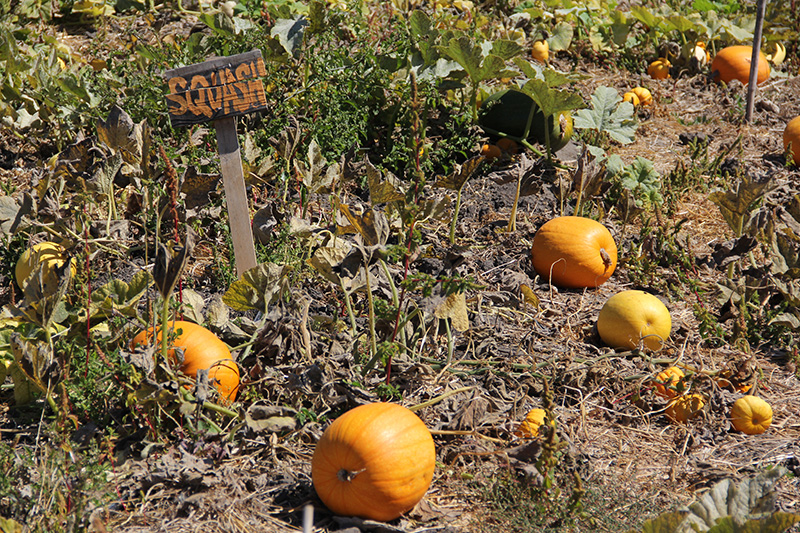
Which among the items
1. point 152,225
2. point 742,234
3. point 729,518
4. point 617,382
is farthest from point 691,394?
point 152,225

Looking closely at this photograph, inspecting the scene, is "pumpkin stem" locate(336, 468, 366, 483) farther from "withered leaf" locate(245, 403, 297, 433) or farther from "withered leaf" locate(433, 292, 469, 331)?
"withered leaf" locate(433, 292, 469, 331)

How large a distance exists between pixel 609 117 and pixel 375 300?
7.15ft

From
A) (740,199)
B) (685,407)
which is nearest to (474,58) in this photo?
(740,199)

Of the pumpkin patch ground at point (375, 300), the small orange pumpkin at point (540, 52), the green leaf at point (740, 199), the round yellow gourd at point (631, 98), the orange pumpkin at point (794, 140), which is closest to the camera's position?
the pumpkin patch ground at point (375, 300)

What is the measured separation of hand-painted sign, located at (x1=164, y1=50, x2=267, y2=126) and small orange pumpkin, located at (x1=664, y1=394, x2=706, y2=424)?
203cm

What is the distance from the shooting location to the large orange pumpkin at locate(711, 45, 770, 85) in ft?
19.7

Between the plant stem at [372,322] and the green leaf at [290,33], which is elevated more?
the green leaf at [290,33]

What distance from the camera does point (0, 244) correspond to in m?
3.70

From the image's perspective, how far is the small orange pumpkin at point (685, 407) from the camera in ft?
9.31

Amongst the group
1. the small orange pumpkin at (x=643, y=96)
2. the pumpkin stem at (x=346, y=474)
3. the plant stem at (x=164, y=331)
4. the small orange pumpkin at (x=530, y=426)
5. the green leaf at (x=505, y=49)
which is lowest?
the small orange pumpkin at (x=643, y=96)

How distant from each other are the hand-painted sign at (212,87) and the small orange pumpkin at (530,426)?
1.63 meters

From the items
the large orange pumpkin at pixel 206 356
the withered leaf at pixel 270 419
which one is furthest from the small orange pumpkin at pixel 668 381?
the large orange pumpkin at pixel 206 356

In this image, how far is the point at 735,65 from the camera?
19.7 feet

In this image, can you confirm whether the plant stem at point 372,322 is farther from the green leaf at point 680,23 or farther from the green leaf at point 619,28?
the green leaf at point 680,23
